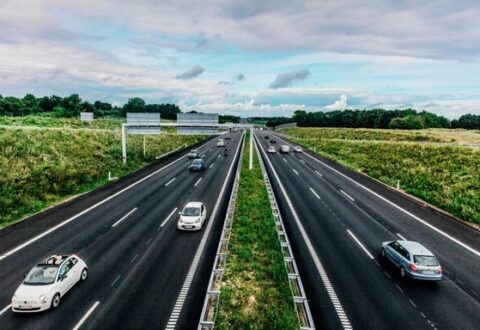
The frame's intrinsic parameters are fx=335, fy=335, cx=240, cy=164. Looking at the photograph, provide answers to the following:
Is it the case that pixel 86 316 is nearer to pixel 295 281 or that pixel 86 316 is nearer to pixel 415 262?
pixel 295 281

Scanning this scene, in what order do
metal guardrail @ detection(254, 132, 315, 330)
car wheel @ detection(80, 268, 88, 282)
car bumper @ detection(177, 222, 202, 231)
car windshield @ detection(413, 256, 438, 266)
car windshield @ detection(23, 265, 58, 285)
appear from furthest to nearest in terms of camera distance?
car bumper @ detection(177, 222, 202, 231) → car windshield @ detection(413, 256, 438, 266) → car wheel @ detection(80, 268, 88, 282) → car windshield @ detection(23, 265, 58, 285) → metal guardrail @ detection(254, 132, 315, 330)

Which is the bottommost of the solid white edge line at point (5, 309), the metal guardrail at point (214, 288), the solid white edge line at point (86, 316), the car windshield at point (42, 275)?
the solid white edge line at point (5, 309)

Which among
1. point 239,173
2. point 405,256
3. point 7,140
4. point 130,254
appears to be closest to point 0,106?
point 7,140

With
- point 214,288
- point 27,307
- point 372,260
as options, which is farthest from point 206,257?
point 372,260

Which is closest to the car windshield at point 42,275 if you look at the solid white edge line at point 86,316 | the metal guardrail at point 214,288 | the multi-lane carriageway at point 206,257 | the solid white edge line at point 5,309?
the solid white edge line at point 5,309

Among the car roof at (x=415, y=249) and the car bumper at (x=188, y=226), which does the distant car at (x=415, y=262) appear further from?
the car bumper at (x=188, y=226)

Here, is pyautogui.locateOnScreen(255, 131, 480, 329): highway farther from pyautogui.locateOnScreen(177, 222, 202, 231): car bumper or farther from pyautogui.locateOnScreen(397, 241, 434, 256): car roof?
pyautogui.locateOnScreen(177, 222, 202, 231): car bumper

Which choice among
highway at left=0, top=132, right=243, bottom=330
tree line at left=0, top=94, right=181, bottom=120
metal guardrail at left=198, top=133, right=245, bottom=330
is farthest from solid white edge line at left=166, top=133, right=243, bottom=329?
tree line at left=0, top=94, right=181, bottom=120

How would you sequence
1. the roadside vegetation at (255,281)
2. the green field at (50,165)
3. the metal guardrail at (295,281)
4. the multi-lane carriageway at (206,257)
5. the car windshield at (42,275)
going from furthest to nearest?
the green field at (50,165), the car windshield at (42,275), the multi-lane carriageway at (206,257), the roadside vegetation at (255,281), the metal guardrail at (295,281)

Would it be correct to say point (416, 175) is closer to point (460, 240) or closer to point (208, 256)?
point (460, 240)
